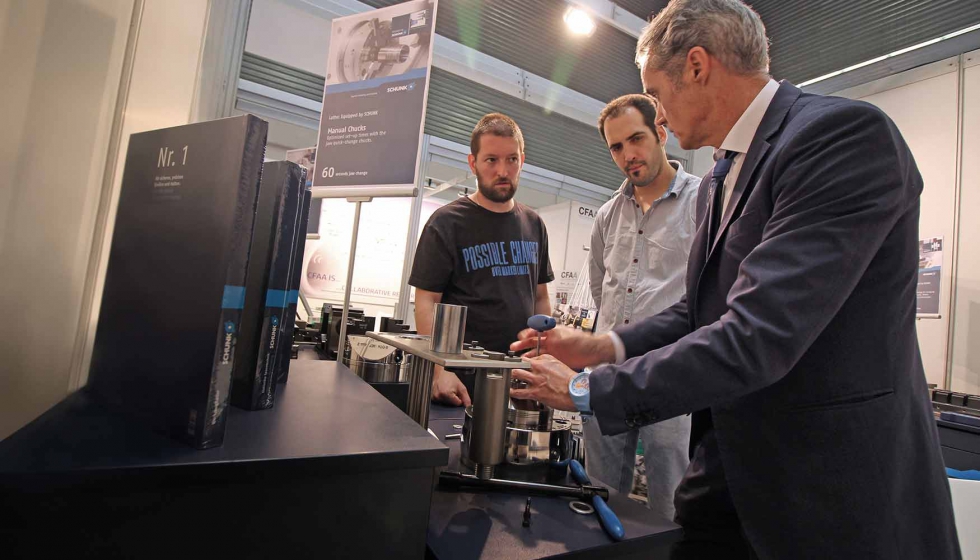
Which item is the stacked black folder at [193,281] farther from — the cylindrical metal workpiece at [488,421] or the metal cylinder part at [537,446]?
the metal cylinder part at [537,446]

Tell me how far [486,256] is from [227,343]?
1470mm

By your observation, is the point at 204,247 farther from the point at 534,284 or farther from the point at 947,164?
the point at 947,164

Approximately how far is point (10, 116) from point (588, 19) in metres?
3.82

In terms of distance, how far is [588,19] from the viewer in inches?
143

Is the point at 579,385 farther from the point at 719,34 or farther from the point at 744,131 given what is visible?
the point at 719,34

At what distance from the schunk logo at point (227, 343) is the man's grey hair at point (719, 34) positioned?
103 cm

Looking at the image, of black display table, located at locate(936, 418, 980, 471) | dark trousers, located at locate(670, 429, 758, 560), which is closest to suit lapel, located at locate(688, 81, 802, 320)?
dark trousers, located at locate(670, 429, 758, 560)

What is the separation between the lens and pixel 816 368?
0.76m

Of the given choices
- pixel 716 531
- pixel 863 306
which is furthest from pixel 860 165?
pixel 716 531

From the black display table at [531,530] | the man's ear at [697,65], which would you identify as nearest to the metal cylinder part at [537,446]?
the black display table at [531,530]

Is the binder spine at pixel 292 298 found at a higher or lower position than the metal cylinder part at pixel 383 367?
higher

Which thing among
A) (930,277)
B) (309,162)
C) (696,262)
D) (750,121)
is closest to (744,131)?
(750,121)

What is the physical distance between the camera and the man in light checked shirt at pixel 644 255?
173cm

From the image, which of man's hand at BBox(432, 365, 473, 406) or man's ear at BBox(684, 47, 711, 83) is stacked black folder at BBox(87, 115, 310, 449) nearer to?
man's hand at BBox(432, 365, 473, 406)
